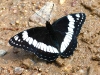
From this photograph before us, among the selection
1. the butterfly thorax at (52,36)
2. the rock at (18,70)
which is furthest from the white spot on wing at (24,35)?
the rock at (18,70)

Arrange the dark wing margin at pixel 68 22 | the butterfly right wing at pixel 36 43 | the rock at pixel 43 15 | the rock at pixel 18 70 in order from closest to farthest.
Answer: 1. the butterfly right wing at pixel 36 43
2. the rock at pixel 18 70
3. the dark wing margin at pixel 68 22
4. the rock at pixel 43 15

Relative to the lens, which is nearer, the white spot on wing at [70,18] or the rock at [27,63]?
the rock at [27,63]

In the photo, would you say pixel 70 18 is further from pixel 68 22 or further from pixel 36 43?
pixel 36 43

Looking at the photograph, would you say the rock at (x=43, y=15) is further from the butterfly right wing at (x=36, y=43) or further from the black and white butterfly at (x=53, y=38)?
the butterfly right wing at (x=36, y=43)

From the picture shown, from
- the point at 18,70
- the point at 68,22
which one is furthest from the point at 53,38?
the point at 18,70

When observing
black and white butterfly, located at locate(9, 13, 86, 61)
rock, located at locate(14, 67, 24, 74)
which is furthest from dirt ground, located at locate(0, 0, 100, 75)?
black and white butterfly, located at locate(9, 13, 86, 61)

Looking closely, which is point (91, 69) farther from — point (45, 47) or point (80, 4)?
point (80, 4)

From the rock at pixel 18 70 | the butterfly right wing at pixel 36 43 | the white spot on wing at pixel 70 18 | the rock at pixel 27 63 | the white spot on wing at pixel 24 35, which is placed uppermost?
the white spot on wing at pixel 70 18
